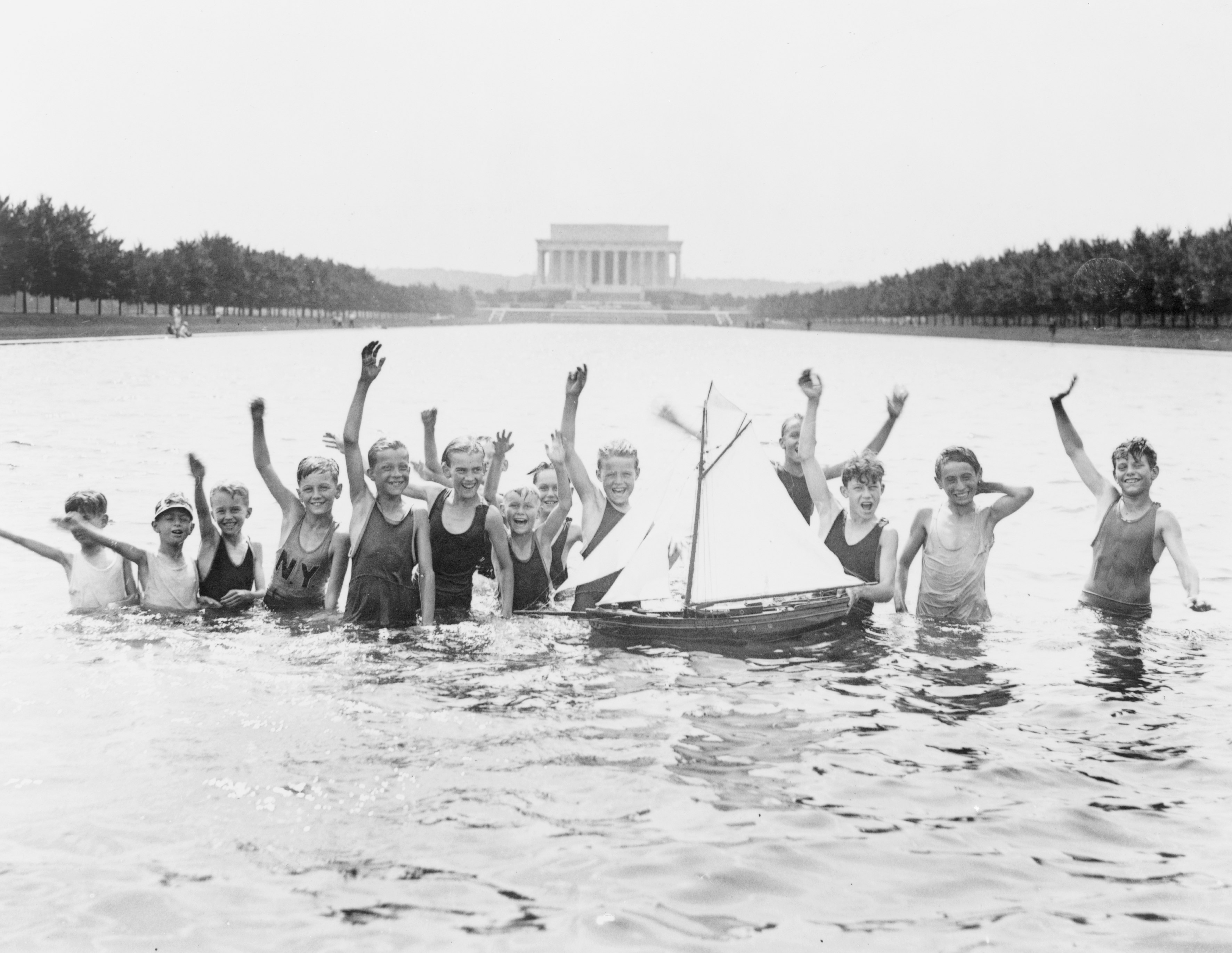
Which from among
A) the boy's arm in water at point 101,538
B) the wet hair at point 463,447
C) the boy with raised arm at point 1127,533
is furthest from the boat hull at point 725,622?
the boy's arm in water at point 101,538

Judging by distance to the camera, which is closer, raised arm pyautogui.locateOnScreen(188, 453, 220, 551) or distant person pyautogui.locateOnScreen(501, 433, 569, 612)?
raised arm pyautogui.locateOnScreen(188, 453, 220, 551)

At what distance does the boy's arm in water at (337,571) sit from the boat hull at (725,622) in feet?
5.99

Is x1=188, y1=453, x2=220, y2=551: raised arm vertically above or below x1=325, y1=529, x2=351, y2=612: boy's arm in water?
above

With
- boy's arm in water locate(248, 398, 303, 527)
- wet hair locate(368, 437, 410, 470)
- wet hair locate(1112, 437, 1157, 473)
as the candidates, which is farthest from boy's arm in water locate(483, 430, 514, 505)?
wet hair locate(1112, 437, 1157, 473)

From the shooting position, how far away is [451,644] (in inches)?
412

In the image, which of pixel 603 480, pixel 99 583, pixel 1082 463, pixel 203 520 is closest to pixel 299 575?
pixel 203 520

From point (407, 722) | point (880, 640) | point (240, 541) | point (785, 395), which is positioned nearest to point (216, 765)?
point (407, 722)

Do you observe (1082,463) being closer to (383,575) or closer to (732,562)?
(732,562)

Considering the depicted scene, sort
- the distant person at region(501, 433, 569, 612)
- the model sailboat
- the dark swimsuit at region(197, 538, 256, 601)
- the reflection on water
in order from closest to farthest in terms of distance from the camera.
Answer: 1. the reflection on water
2. the model sailboat
3. the distant person at region(501, 433, 569, 612)
4. the dark swimsuit at region(197, 538, 256, 601)

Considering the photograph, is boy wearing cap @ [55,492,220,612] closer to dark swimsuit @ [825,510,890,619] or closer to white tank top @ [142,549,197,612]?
white tank top @ [142,549,197,612]

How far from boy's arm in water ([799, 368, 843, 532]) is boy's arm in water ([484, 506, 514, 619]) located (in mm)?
2442

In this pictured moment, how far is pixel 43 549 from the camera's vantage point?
1073 cm

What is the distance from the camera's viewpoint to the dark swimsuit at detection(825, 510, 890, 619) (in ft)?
36.0

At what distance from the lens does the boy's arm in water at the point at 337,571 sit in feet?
34.3
